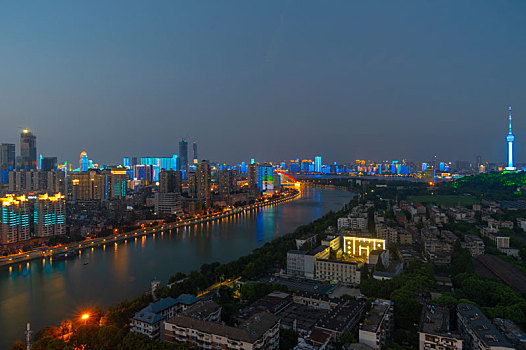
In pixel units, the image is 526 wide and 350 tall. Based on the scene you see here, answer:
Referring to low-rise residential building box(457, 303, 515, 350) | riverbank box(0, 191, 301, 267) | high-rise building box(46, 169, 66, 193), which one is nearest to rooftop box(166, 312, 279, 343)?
low-rise residential building box(457, 303, 515, 350)

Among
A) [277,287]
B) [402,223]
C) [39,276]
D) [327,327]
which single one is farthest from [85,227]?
[402,223]

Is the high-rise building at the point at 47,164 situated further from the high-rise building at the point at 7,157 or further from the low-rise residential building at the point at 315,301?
the low-rise residential building at the point at 315,301

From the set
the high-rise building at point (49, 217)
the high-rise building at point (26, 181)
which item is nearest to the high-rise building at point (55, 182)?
the high-rise building at point (26, 181)

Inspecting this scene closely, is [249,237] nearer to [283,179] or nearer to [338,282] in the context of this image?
[338,282]

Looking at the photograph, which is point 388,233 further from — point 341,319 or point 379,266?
point 341,319

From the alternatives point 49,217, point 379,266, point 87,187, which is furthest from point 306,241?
point 87,187

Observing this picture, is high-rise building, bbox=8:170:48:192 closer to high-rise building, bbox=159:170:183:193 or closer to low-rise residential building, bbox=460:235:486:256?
high-rise building, bbox=159:170:183:193
